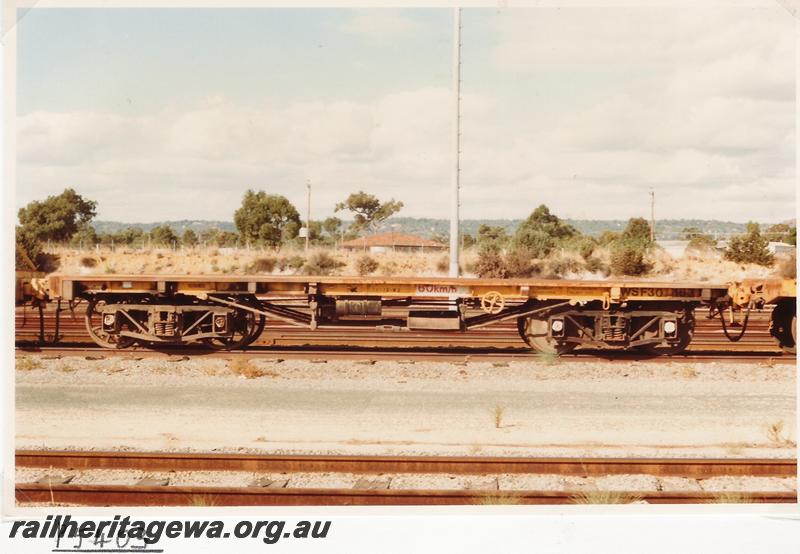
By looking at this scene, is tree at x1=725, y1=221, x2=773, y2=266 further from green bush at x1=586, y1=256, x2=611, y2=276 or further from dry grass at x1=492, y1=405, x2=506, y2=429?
dry grass at x1=492, y1=405, x2=506, y2=429

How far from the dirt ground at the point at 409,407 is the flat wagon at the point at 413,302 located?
2.19 ft

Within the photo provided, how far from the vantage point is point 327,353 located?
42.7 feet

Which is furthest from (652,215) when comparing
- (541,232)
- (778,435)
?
(778,435)

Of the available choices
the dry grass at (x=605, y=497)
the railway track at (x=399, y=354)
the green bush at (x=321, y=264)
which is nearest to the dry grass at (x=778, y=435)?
the dry grass at (x=605, y=497)

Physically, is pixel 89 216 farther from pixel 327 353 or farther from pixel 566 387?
pixel 566 387

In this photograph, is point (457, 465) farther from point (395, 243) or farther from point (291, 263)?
point (395, 243)

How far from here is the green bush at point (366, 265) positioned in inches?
1216

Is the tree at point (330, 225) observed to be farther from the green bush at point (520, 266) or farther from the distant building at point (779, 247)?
the distant building at point (779, 247)

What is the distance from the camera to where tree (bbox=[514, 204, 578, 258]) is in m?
32.6

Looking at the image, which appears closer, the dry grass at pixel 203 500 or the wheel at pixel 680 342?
the dry grass at pixel 203 500

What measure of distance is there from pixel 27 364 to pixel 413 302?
626cm

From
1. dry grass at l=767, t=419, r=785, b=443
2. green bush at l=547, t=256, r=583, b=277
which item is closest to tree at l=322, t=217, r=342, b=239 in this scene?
green bush at l=547, t=256, r=583, b=277

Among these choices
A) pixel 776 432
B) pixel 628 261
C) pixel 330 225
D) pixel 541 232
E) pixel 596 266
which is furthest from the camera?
pixel 330 225

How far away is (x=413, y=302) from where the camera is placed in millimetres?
13055
